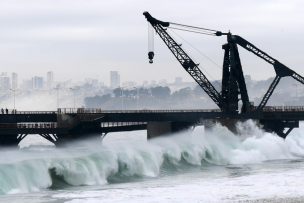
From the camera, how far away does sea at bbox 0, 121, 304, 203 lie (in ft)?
173

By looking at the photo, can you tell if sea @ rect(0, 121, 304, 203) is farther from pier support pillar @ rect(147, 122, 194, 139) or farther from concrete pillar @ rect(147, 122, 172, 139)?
concrete pillar @ rect(147, 122, 172, 139)

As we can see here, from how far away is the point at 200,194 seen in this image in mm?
52500

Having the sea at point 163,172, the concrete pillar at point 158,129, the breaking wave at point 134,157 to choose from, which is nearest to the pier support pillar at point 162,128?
the concrete pillar at point 158,129

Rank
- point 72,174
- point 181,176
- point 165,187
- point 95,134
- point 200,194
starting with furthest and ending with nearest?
1. point 95,134
2. point 181,176
3. point 72,174
4. point 165,187
5. point 200,194

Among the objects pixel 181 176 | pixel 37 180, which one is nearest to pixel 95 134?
pixel 181 176

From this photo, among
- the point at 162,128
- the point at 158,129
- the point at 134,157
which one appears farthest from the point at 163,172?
the point at 158,129

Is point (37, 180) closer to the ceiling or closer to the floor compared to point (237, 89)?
closer to the floor

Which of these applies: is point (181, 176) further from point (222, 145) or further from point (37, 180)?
point (222, 145)

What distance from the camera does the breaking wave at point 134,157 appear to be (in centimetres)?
6088

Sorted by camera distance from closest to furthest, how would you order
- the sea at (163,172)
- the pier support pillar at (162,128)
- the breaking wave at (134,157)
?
the sea at (163,172), the breaking wave at (134,157), the pier support pillar at (162,128)

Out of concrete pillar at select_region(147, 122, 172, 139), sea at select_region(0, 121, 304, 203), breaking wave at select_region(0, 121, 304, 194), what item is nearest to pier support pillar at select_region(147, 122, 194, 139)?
concrete pillar at select_region(147, 122, 172, 139)

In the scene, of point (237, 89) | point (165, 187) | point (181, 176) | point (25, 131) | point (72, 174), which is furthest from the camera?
point (237, 89)

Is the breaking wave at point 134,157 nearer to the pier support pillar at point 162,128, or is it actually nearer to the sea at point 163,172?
the sea at point 163,172

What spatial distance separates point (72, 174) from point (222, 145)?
3792 centimetres
